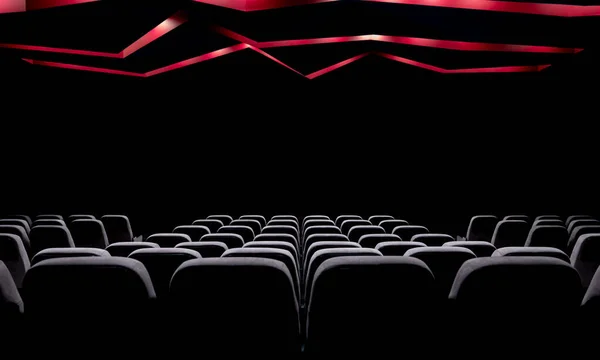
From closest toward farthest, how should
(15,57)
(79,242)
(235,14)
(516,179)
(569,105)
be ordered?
(79,242) → (235,14) → (15,57) → (569,105) → (516,179)

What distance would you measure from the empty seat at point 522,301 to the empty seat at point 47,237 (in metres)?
4.79

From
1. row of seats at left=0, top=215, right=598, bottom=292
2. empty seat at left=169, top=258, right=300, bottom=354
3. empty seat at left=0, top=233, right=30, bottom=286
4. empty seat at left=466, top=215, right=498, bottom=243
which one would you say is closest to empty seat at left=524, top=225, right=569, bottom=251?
row of seats at left=0, top=215, right=598, bottom=292

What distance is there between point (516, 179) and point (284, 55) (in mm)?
6789

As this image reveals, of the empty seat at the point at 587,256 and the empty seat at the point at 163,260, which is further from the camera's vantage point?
the empty seat at the point at 587,256

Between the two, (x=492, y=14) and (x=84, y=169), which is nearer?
(x=492, y=14)

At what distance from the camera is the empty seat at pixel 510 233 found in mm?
6336

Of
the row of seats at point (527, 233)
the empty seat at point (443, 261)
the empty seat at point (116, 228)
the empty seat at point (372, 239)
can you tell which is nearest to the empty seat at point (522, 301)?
the empty seat at point (443, 261)

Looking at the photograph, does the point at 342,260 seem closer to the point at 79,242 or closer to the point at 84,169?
the point at 79,242

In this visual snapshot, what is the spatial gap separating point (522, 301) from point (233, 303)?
1.09 m

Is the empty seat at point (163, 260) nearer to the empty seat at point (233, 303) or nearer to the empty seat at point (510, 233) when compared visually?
the empty seat at point (233, 303)

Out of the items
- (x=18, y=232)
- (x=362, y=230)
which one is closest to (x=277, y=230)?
(x=362, y=230)

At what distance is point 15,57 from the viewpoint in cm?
961

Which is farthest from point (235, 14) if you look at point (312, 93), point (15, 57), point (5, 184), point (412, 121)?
point (5, 184)

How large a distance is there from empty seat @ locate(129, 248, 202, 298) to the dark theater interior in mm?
11
